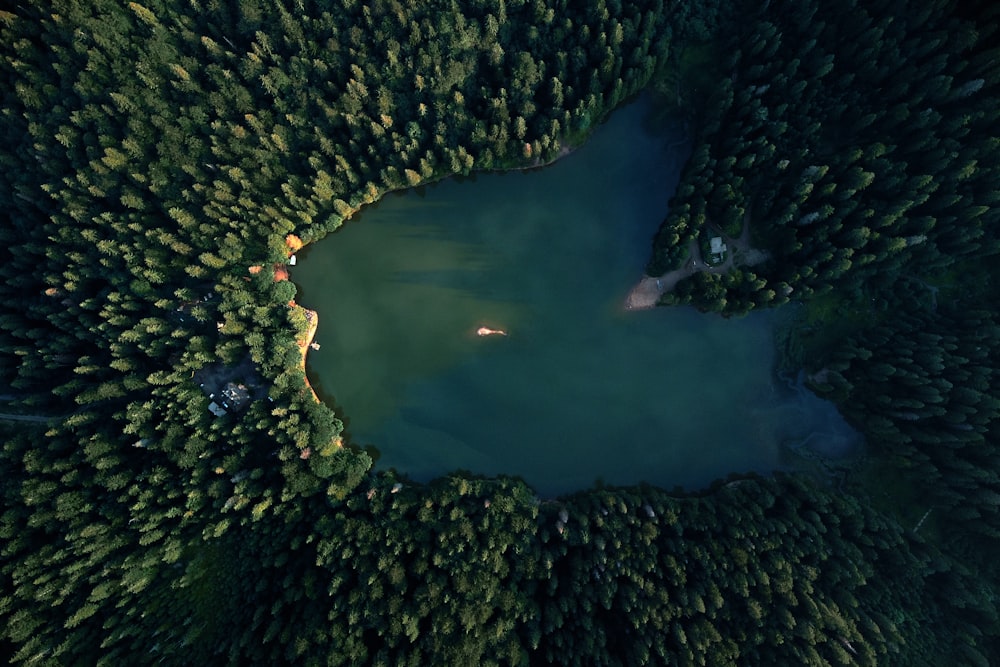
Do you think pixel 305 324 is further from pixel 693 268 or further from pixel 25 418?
pixel 693 268

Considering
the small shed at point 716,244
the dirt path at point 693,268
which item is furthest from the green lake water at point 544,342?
the small shed at point 716,244

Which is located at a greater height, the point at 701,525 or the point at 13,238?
the point at 13,238

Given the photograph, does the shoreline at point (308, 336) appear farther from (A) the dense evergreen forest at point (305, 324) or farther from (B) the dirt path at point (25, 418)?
(B) the dirt path at point (25, 418)

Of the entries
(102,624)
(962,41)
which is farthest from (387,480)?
(962,41)

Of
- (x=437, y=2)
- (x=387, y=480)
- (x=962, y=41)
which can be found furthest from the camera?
(x=387, y=480)

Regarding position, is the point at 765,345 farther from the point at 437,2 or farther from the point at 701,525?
the point at 437,2

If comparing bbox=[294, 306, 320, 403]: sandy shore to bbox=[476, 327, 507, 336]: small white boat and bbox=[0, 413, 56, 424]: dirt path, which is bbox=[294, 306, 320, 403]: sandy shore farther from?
bbox=[0, 413, 56, 424]: dirt path

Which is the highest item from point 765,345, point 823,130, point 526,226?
point 823,130
